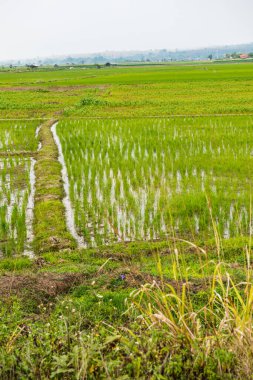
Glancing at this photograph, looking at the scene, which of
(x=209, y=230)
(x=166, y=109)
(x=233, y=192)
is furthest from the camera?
(x=166, y=109)

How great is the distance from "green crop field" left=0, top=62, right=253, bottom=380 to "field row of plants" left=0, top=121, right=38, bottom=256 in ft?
0.10

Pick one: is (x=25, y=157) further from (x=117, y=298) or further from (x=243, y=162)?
(x=117, y=298)

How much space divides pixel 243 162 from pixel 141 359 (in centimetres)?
774

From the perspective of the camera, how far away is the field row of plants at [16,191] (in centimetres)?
613

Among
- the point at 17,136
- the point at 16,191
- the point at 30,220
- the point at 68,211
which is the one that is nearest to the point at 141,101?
the point at 17,136

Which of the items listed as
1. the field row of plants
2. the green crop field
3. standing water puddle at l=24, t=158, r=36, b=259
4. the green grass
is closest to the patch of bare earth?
the green crop field

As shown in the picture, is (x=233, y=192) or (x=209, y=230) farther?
(x=233, y=192)

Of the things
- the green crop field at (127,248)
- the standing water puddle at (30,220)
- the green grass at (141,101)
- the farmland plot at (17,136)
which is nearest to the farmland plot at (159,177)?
the green crop field at (127,248)

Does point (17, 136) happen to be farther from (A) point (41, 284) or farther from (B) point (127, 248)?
(A) point (41, 284)

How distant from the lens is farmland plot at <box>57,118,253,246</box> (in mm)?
6355

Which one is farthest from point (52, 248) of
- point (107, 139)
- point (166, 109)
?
point (166, 109)

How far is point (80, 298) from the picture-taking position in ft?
13.6

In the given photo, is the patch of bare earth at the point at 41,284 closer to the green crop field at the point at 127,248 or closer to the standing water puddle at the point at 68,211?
the green crop field at the point at 127,248

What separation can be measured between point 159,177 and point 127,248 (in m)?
3.42
